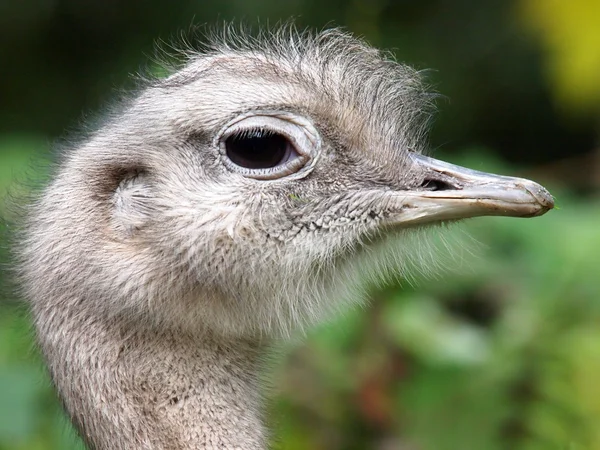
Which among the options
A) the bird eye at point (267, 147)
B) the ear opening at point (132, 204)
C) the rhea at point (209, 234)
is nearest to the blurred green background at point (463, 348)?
the rhea at point (209, 234)

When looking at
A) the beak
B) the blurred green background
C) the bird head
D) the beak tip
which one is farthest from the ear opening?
the beak tip

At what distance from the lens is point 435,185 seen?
315 cm

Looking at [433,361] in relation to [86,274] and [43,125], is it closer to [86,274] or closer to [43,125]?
[86,274]

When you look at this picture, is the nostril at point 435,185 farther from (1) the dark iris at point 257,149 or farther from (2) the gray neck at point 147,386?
(2) the gray neck at point 147,386

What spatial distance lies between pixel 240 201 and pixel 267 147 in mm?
169

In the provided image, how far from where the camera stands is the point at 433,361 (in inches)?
182

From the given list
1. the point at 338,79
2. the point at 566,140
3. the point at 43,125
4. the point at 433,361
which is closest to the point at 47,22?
the point at 43,125

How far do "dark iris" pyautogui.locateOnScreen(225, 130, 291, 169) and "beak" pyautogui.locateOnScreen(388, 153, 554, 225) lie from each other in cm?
35

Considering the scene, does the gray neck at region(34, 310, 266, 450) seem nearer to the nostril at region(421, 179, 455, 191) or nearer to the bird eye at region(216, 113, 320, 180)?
the bird eye at region(216, 113, 320, 180)

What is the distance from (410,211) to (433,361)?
1.69 metres

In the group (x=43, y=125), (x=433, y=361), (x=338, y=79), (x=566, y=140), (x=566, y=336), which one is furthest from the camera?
(x=566, y=140)

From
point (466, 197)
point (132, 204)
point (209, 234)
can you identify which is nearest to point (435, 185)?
point (466, 197)

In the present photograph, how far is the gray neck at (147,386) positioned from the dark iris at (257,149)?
0.49 metres

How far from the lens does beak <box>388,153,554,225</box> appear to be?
2.95 meters
